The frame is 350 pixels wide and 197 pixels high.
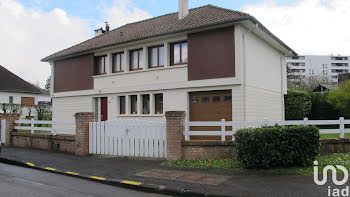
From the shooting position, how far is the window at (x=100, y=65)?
1923 cm

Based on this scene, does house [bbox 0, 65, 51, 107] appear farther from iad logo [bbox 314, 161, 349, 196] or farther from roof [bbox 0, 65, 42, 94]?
iad logo [bbox 314, 161, 349, 196]

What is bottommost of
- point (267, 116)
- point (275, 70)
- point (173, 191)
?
point (173, 191)

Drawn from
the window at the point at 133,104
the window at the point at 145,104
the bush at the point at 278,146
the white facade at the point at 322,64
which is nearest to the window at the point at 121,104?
the window at the point at 133,104

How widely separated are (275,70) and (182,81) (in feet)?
22.5

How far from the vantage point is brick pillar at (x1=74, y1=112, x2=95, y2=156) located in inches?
461

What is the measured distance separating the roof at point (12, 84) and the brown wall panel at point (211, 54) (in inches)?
1368

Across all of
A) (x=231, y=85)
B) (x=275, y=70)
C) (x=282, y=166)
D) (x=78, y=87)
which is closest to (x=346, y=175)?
(x=282, y=166)

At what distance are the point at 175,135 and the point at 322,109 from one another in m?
22.6

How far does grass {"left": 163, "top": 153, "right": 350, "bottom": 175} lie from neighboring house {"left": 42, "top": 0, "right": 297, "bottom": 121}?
14.9 ft

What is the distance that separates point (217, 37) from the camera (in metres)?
14.2

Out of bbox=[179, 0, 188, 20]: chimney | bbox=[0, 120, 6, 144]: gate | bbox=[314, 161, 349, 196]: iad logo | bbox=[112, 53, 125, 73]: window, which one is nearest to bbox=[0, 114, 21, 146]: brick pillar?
bbox=[0, 120, 6, 144]: gate

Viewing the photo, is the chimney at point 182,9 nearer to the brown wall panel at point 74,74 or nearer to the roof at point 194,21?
the roof at point 194,21

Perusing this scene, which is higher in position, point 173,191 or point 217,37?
point 217,37

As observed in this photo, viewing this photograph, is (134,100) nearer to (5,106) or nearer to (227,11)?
(227,11)
